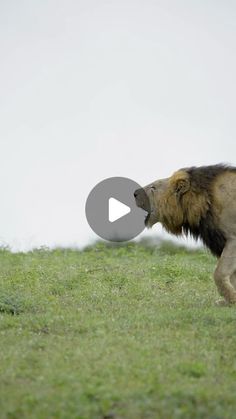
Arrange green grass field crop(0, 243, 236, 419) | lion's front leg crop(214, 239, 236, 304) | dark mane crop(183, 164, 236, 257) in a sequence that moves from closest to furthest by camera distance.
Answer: green grass field crop(0, 243, 236, 419), lion's front leg crop(214, 239, 236, 304), dark mane crop(183, 164, 236, 257)

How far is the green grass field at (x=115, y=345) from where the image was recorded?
623cm

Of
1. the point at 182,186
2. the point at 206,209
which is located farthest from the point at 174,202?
the point at 206,209

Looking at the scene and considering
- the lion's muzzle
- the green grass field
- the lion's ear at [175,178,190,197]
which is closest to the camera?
the green grass field

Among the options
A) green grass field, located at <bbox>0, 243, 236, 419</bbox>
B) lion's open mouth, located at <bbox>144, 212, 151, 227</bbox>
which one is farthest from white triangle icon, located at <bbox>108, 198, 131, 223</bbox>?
green grass field, located at <bbox>0, 243, 236, 419</bbox>

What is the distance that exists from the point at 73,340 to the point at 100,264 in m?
6.02

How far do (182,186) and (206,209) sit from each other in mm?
461

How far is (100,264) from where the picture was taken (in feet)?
46.1

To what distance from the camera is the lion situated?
32.8 ft

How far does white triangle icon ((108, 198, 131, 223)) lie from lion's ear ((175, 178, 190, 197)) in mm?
1462

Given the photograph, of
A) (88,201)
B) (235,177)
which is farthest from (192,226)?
(88,201)

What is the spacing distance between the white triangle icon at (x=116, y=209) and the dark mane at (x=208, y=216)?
156 cm

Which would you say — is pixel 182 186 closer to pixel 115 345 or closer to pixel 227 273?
pixel 227 273

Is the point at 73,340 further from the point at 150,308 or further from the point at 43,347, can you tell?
the point at 150,308
